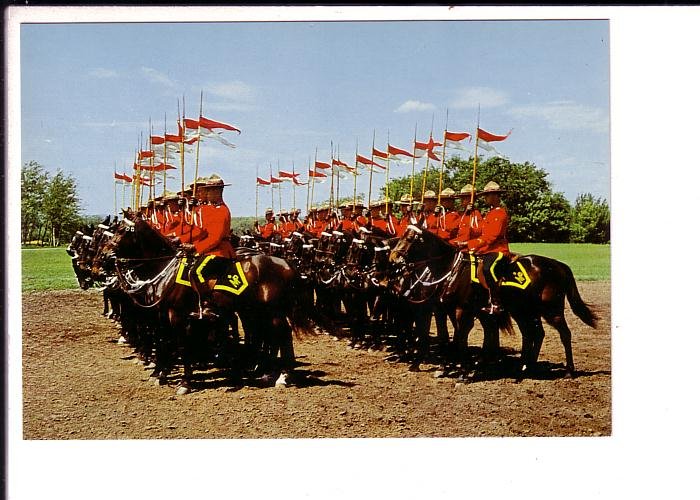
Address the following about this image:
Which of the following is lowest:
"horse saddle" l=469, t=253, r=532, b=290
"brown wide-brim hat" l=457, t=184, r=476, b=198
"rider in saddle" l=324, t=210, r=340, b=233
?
"horse saddle" l=469, t=253, r=532, b=290

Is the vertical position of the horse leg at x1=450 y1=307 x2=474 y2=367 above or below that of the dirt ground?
above

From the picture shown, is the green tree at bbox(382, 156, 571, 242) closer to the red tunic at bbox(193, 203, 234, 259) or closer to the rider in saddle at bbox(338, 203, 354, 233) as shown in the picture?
the rider in saddle at bbox(338, 203, 354, 233)

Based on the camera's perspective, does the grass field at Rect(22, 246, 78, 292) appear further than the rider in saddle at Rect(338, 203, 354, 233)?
No

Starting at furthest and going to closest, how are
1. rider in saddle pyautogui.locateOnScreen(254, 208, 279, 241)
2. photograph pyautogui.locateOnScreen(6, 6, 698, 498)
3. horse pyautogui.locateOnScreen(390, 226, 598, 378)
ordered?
rider in saddle pyautogui.locateOnScreen(254, 208, 279, 241), horse pyautogui.locateOnScreen(390, 226, 598, 378), photograph pyautogui.locateOnScreen(6, 6, 698, 498)

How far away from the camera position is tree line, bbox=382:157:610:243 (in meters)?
6.75

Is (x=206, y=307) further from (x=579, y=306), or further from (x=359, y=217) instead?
(x=579, y=306)

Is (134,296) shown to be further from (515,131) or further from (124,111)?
(515,131)

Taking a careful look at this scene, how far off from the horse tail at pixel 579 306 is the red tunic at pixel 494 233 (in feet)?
2.21

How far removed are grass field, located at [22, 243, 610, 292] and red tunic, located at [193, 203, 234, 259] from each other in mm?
1308

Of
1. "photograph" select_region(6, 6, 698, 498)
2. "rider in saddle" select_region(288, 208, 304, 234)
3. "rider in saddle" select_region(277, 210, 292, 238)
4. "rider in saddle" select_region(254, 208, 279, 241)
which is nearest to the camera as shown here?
"photograph" select_region(6, 6, 698, 498)

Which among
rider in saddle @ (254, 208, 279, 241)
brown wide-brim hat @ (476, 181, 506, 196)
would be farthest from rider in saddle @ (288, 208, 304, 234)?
brown wide-brim hat @ (476, 181, 506, 196)

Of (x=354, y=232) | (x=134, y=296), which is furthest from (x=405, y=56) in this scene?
(x=134, y=296)

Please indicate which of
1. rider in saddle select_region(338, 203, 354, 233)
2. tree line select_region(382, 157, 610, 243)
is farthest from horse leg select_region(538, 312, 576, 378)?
rider in saddle select_region(338, 203, 354, 233)

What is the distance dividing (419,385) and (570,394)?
1.40 metres
